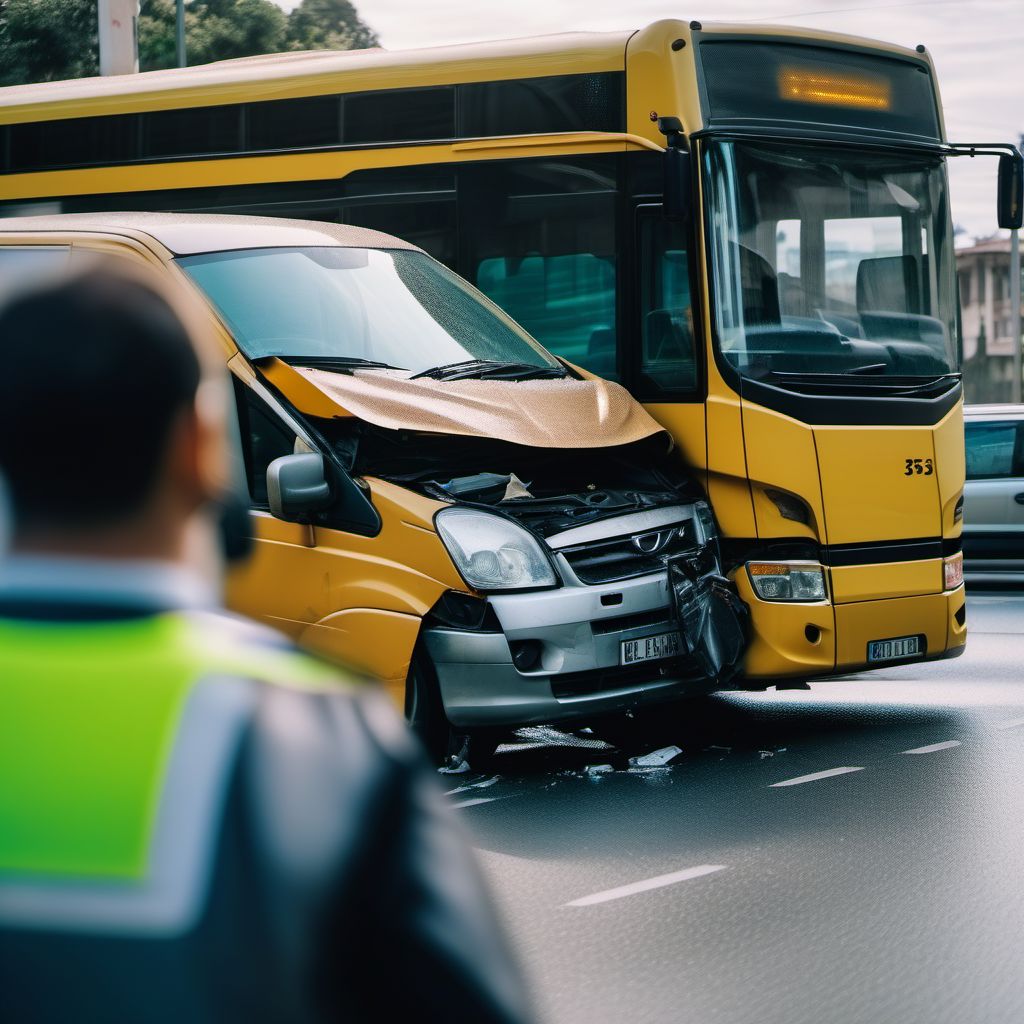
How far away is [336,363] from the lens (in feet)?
26.0

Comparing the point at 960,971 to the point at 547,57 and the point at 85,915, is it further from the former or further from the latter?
the point at 547,57

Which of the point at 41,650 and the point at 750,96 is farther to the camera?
the point at 750,96

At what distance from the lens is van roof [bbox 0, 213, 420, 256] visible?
26.8 ft

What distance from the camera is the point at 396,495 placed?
7.46 metres

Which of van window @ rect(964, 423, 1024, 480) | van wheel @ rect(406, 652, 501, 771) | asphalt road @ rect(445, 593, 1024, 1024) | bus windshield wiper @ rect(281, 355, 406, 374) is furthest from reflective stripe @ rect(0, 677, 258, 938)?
van window @ rect(964, 423, 1024, 480)

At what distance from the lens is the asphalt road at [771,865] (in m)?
4.85

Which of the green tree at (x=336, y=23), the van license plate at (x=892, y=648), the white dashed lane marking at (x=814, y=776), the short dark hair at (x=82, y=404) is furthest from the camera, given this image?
the green tree at (x=336, y=23)

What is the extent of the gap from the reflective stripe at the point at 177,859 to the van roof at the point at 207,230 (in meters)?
6.97

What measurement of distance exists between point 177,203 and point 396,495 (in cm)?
437

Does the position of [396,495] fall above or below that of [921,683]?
above

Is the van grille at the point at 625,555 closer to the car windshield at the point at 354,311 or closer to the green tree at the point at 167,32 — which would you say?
the car windshield at the point at 354,311

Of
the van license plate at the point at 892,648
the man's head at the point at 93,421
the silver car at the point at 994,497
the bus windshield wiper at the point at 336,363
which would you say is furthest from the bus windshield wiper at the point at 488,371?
the silver car at the point at 994,497

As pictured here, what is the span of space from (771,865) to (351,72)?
19.1 ft

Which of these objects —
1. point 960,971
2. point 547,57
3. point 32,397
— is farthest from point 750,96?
point 32,397
